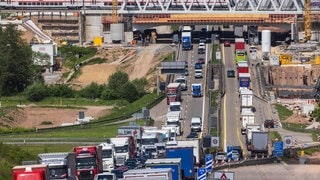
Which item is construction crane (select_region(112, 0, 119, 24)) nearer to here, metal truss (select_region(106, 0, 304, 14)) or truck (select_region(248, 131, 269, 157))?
metal truss (select_region(106, 0, 304, 14))

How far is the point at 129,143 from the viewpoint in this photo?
60031mm

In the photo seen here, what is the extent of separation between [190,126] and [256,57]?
123 ft

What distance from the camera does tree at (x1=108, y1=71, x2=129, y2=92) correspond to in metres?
106

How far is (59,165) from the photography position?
4588 cm

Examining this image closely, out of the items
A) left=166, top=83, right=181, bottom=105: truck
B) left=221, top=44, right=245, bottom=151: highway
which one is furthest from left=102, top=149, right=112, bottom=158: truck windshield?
left=166, top=83, right=181, bottom=105: truck

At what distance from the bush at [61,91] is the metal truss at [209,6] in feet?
93.5

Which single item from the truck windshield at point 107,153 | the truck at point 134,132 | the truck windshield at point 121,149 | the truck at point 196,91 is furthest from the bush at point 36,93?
the truck windshield at point 107,153

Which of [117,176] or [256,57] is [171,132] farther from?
[256,57]

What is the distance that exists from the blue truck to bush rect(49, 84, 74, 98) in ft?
165

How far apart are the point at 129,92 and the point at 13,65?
11.6 meters

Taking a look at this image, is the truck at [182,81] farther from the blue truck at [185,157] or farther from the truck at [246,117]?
the blue truck at [185,157]

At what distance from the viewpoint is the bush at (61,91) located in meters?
106

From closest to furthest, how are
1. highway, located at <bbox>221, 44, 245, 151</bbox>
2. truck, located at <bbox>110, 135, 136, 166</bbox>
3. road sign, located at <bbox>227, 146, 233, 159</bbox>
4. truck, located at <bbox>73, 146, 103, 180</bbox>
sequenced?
1. truck, located at <bbox>73, 146, 103, 180</bbox>
2. truck, located at <bbox>110, 135, 136, 166</bbox>
3. road sign, located at <bbox>227, 146, 233, 159</bbox>
4. highway, located at <bbox>221, 44, 245, 151</bbox>

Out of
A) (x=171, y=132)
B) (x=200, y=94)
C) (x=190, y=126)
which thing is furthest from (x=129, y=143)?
(x=200, y=94)
